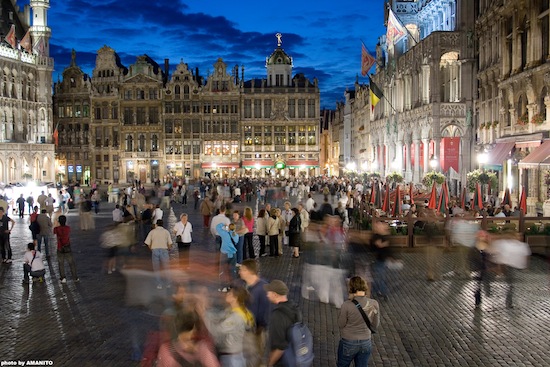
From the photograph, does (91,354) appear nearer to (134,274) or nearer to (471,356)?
(134,274)

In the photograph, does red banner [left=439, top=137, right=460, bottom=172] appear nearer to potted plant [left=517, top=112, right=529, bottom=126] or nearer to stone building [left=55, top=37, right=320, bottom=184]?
potted plant [left=517, top=112, right=529, bottom=126]

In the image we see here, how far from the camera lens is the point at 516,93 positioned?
32.0 meters

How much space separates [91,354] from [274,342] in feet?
13.9

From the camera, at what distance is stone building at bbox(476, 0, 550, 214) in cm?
2880

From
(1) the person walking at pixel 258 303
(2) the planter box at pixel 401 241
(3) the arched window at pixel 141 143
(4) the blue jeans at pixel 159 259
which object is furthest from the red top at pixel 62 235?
(3) the arched window at pixel 141 143

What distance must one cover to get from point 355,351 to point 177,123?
82181 mm

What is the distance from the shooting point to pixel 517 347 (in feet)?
33.3

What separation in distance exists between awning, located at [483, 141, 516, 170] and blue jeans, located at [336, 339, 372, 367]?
88.0ft

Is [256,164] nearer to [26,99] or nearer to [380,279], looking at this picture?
[26,99]

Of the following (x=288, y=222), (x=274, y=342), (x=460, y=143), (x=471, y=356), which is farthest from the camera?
(x=460, y=143)

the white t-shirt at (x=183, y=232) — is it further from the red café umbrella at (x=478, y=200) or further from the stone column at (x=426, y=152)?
the stone column at (x=426, y=152)

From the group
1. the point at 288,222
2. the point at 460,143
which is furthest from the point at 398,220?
the point at 460,143

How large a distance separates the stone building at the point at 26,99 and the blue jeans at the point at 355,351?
74.1m

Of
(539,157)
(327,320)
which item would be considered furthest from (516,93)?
(327,320)
